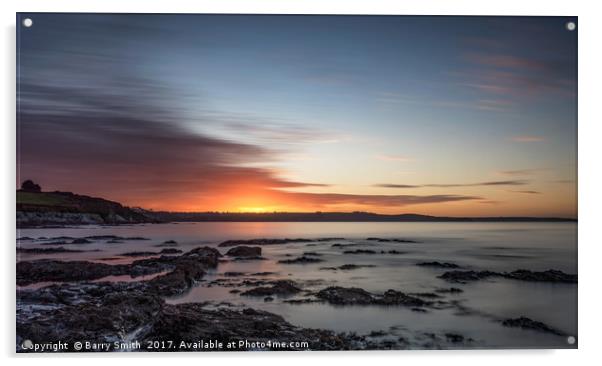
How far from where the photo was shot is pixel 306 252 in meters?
3.02

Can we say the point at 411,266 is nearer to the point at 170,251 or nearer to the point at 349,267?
the point at 349,267

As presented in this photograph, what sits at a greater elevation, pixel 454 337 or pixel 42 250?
pixel 42 250

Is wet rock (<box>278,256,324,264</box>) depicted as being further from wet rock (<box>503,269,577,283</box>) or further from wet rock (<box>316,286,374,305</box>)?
wet rock (<box>503,269,577,283</box>)

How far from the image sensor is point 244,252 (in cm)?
299

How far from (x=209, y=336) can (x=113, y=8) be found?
1798mm

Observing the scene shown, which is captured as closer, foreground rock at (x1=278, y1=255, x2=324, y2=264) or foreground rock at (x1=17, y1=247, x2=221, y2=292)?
foreground rock at (x1=17, y1=247, x2=221, y2=292)

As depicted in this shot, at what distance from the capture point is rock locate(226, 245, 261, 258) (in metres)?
2.98

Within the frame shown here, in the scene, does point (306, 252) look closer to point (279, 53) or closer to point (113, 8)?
point (279, 53)

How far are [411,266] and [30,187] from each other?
205 cm

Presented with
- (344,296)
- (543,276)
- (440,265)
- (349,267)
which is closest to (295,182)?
(349,267)

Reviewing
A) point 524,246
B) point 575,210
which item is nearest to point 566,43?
point 575,210

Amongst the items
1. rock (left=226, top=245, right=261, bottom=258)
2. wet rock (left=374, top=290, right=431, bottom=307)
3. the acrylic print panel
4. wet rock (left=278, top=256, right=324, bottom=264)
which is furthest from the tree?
wet rock (left=374, top=290, right=431, bottom=307)

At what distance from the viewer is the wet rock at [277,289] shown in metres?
2.95

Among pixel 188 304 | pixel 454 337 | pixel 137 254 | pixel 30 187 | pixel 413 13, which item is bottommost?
pixel 454 337
